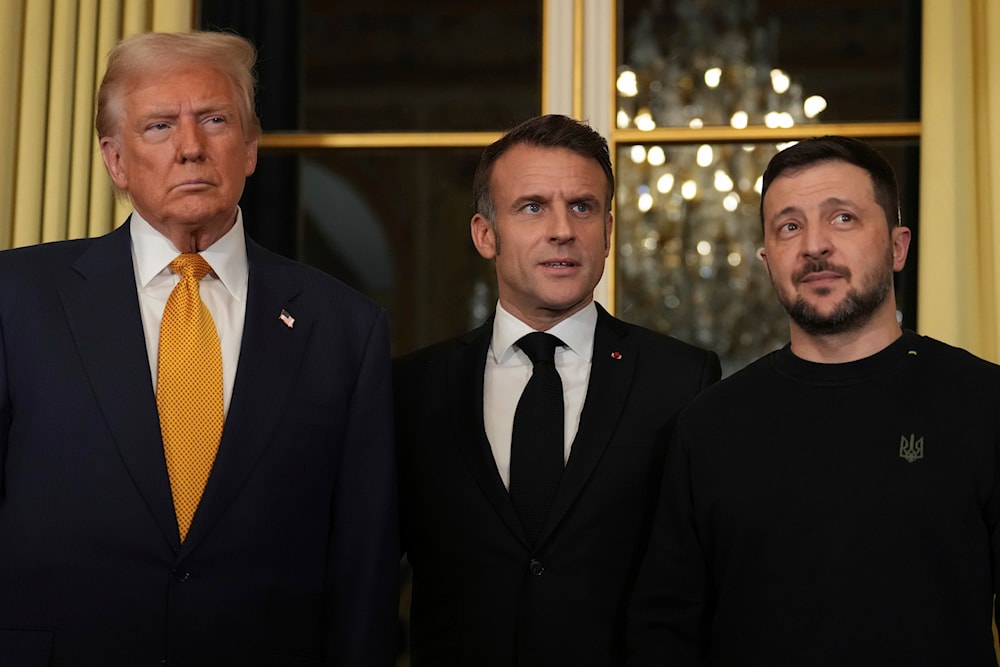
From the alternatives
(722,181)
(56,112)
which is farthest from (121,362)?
(722,181)

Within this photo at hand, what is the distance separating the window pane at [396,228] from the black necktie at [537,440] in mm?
1298

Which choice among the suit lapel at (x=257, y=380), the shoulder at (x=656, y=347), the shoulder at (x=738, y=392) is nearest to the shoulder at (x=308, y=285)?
the suit lapel at (x=257, y=380)

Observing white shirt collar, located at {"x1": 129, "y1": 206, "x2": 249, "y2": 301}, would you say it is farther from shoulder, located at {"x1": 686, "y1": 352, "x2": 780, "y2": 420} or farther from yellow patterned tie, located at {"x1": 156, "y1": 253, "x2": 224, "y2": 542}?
shoulder, located at {"x1": 686, "y1": 352, "x2": 780, "y2": 420}

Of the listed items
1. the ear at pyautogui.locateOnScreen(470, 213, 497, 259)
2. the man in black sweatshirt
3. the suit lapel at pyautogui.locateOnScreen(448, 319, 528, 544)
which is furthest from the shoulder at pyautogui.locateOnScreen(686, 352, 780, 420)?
the ear at pyautogui.locateOnScreen(470, 213, 497, 259)

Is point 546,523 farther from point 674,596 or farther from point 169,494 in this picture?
point 169,494

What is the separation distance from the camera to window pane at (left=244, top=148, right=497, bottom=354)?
10.9ft

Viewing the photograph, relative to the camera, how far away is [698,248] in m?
3.22

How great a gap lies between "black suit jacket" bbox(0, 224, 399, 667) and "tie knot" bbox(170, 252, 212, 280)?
7 cm

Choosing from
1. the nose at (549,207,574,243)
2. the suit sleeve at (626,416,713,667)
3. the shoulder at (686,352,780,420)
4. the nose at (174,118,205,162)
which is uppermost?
the nose at (174,118,205,162)

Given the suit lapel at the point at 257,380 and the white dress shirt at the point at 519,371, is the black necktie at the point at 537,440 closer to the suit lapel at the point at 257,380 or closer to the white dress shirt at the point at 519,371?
the white dress shirt at the point at 519,371

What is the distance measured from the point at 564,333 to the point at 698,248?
127cm

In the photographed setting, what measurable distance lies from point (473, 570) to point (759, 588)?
1.55 feet

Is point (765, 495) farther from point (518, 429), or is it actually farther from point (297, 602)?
point (297, 602)

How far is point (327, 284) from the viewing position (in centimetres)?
191
